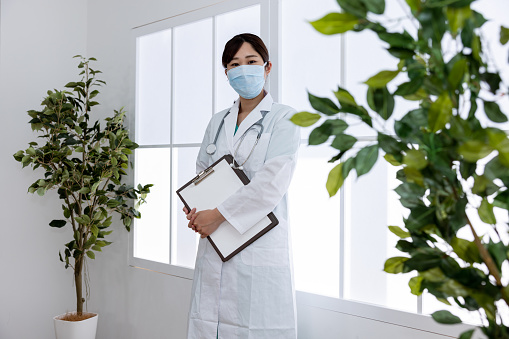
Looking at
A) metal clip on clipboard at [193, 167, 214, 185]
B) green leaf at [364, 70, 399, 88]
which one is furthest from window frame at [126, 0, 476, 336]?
green leaf at [364, 70, 399, 88]

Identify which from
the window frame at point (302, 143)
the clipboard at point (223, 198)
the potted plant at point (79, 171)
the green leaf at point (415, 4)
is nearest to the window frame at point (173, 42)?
the window frame at point (302, 143)

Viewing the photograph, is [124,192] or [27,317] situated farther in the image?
[27,317]

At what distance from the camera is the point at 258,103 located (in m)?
1.86

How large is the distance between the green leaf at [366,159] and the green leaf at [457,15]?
0.17 metres

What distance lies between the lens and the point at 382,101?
21.9 inches

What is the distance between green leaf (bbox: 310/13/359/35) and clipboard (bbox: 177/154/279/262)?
1.24m

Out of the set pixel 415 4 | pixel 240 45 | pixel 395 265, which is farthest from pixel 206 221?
pixel 415 4

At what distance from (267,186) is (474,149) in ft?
3.94

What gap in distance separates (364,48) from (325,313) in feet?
3.71

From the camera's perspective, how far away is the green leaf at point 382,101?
0.55 metres

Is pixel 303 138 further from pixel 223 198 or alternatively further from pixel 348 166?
pixel 348 166

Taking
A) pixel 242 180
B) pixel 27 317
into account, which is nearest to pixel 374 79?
pixel 242 180

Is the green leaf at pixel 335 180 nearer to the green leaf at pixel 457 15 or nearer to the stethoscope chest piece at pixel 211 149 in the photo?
the green leaf at pixel 457 15

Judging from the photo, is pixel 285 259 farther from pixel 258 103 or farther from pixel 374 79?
pixel 374 79
